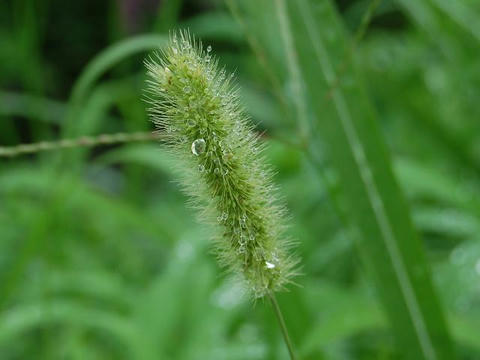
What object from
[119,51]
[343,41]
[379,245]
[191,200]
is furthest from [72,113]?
[191,200]

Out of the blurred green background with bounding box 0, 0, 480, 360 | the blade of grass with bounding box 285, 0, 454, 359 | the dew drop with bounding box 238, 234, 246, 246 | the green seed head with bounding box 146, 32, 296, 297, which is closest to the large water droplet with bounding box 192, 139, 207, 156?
the green seed head with bounding box 146, 32, 296, 297

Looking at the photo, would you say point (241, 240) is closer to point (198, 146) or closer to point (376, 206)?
point (198, 146)

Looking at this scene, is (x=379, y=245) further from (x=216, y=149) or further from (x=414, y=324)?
(x=216, y=149)

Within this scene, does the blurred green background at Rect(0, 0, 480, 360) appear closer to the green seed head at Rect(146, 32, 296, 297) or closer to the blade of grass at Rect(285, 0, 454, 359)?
the blade of grass at Rect(285, 0, 454, 359)

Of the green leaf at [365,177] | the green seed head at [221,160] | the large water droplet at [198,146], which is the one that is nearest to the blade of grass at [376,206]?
the green leaf at [365,177]

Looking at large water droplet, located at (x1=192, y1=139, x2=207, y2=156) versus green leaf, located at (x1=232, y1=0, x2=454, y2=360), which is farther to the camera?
green leaf, located at (x1=232, y1=0, x2=454, y2=360)

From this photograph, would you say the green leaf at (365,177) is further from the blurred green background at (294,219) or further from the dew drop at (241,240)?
the dew drop at (241,240)

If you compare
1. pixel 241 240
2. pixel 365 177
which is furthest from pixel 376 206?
pixel 241 240
